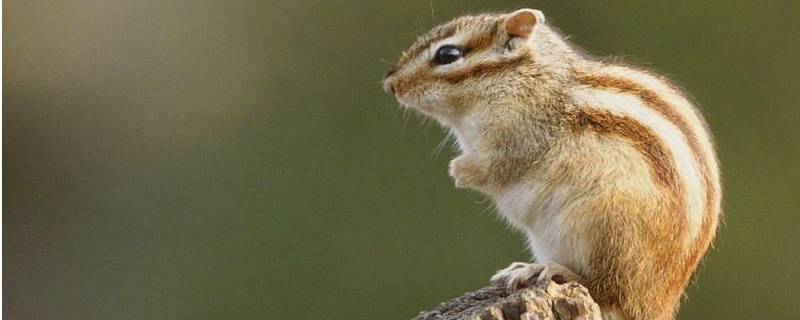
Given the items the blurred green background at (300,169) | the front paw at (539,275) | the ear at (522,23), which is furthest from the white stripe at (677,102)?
the blurred green background at (300,169)

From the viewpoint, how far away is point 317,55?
2.81 m

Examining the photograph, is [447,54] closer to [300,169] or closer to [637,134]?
[637,134]

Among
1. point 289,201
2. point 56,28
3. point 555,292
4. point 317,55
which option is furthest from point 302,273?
point 555,292

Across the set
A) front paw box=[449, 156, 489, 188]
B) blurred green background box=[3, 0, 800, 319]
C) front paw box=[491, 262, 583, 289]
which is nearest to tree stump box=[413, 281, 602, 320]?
front paw box=[491, 262, 583, 289]

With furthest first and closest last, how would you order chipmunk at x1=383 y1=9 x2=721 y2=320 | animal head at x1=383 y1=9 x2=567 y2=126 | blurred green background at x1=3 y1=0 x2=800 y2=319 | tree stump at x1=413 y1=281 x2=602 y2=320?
blurred green background at x1=3 y1=0 x2=800 y2=319, animal head at x1=383 y1=9 x2=567 y2=126, chipmunk at x1=383 y1=9 x2=721 y2=320, tree stump at x1=413 y1=281 x2=602 y2=320

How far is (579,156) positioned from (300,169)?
A: 1.54 meters

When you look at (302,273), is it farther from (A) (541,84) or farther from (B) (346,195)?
(A) (541,84)

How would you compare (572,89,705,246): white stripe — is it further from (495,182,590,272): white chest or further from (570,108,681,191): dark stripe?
(495,182,590,272): white chest

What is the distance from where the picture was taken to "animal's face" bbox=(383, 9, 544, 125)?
1454 millimetres

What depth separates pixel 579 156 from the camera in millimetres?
1348

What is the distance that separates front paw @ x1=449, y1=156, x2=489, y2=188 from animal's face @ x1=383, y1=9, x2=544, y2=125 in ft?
0.22

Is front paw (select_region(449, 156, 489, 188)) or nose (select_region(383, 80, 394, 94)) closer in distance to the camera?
front paw (select_region(449, 156, 489, 188))

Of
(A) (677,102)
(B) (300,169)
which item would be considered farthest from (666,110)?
(B) (300,169)

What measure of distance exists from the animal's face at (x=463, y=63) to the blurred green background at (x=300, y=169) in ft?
3.95
